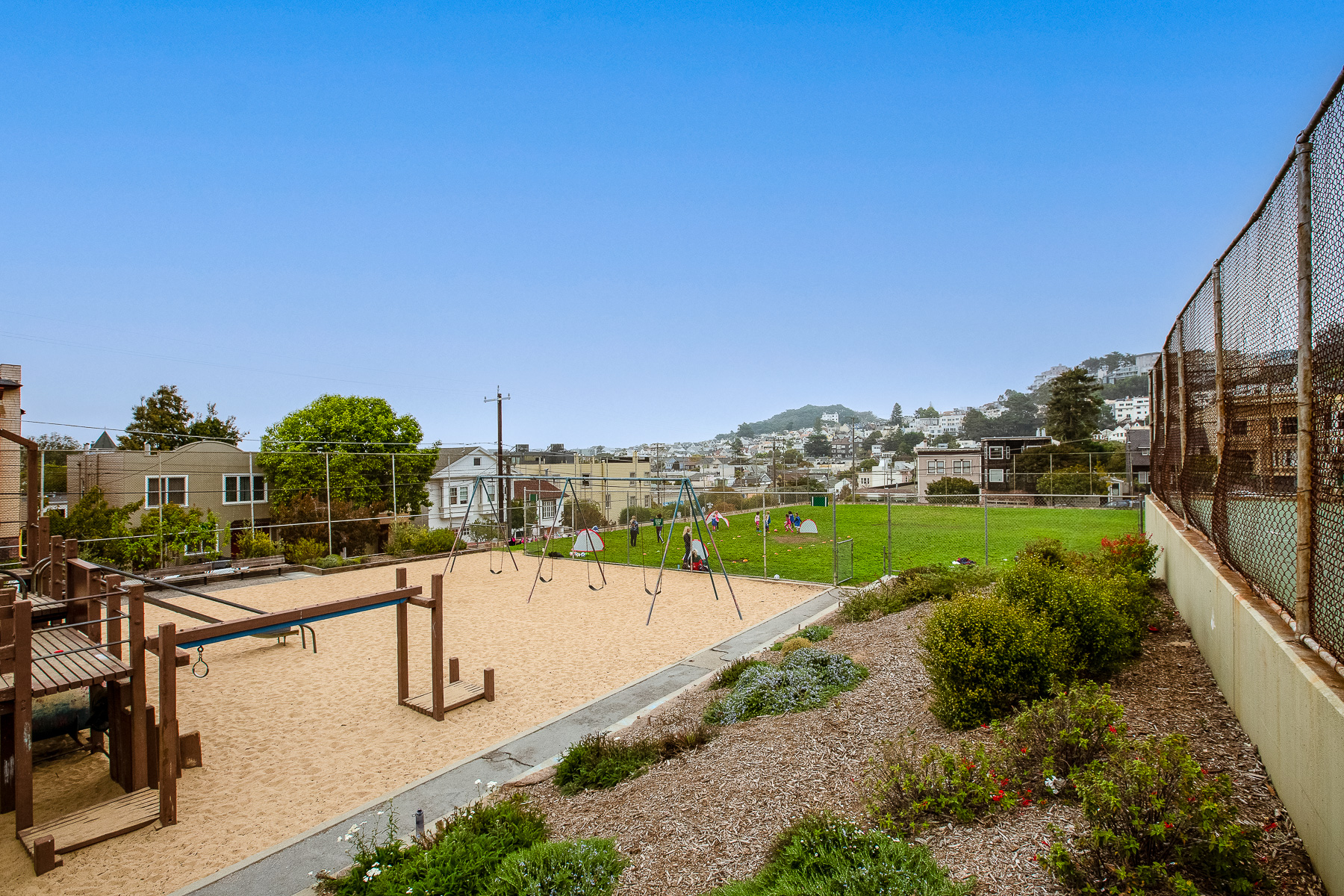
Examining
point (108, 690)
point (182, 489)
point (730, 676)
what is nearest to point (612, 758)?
point (730, 676)

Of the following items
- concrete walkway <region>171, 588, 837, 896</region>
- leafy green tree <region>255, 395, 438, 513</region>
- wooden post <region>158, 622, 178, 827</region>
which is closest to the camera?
concrete walkway <region>171, 588, 837, 896</region>

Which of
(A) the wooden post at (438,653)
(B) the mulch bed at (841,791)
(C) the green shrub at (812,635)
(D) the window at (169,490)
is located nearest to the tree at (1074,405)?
(C) the green shrub at (812,635)

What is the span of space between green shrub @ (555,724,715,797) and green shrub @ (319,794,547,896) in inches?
25.8

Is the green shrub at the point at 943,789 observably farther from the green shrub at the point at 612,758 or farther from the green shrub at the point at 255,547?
the green shrub at the point at 255,547

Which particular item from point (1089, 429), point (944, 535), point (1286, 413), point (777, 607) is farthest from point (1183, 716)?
point (1089, 429)

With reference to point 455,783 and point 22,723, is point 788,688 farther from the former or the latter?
point 22,723

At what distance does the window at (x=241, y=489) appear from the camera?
27.3 m

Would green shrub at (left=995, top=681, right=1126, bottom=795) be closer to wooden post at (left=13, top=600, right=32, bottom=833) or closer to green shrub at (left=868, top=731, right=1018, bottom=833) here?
green shrub at (left=868, top=731, right=1018, bottom=833)

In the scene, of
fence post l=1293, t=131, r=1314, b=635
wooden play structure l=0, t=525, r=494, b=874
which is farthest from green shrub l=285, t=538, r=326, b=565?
fence post l=1293, t=131, r=1314, b=635

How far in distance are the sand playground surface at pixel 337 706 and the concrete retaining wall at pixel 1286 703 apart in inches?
259

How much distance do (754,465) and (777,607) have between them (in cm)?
1558

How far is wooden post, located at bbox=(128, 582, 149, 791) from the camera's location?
232 inches

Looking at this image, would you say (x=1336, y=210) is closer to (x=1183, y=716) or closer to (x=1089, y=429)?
(x=1183, y=716)

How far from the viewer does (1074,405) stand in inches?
2141
